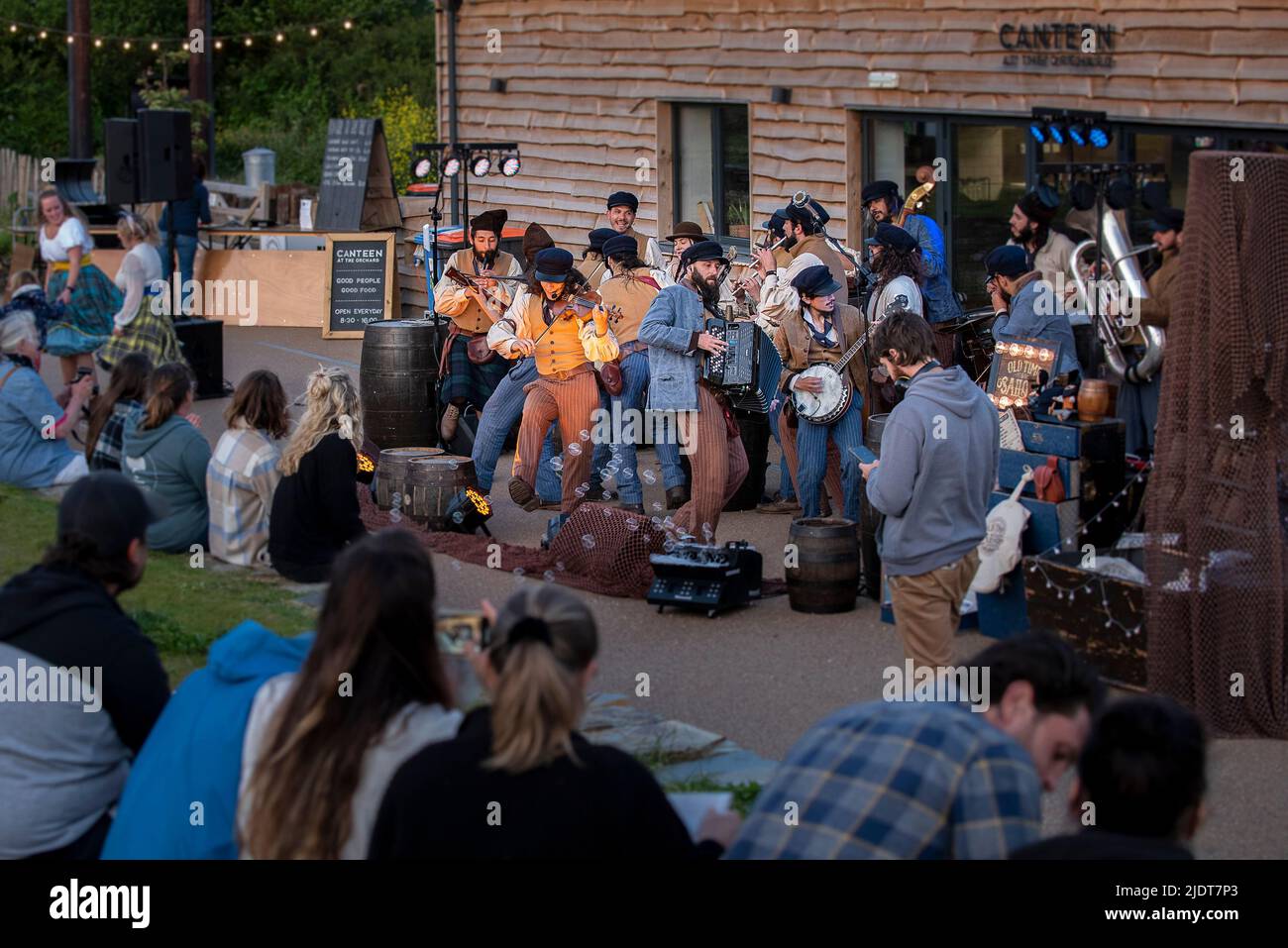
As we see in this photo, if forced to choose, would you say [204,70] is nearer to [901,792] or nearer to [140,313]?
[140,313]

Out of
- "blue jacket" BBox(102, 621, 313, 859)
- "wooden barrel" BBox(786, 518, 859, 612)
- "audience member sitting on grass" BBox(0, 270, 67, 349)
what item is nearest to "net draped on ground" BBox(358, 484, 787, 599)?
"wooden barrel" BBox(786, 518, 859, 612)

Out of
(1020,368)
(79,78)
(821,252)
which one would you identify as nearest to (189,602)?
(1020,368)

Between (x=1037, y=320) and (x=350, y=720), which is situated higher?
(x=1037, y=320)

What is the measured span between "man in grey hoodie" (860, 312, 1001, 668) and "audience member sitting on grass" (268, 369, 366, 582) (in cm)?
305

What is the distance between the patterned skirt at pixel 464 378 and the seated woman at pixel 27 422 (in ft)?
8.98

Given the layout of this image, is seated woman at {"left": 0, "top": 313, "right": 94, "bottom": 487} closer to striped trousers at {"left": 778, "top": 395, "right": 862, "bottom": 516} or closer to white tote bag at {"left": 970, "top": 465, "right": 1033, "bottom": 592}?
striped trousers at {"left": 778, "top": 395, "right": 862, "bottom": 516}

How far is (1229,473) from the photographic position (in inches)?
285

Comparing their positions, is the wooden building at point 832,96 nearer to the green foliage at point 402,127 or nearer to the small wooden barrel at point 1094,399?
the small wooden barrel at point 1094,399

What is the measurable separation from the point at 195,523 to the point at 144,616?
1.25 metres

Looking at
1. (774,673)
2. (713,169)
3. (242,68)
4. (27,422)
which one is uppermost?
(242,68)

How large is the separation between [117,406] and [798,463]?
13.3 ft

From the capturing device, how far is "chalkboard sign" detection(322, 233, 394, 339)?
19.7 meters

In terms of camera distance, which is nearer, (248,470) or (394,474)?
(248,470)
